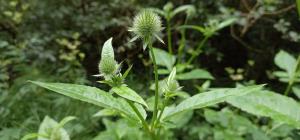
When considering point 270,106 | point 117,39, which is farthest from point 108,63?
point 117,39

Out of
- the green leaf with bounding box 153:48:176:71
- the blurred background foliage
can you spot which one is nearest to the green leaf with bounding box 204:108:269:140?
the green leaf with bounding box 153:48:176:71

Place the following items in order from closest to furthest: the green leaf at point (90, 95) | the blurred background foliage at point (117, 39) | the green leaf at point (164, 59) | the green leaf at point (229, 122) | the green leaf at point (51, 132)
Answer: the green leaf at point (90, 95), the green leaf at point (51, 132), the green leaf at point (229, 122), the green leaf at point (164, 59), the blurred background foliage at point (117, 39)

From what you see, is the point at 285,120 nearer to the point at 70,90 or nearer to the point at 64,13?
the point at 70,90

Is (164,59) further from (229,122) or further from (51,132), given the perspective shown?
(51,132)

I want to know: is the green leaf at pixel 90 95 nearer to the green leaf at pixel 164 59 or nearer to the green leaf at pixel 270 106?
the green leaf at pixel 270 106

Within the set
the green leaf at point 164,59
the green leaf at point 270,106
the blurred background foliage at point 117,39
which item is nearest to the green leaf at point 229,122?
the green leaf at point 164,59
